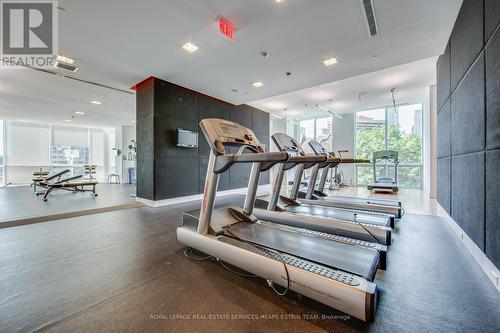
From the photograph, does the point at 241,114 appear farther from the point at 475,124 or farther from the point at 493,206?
the point at 493,206

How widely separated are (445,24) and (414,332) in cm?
414

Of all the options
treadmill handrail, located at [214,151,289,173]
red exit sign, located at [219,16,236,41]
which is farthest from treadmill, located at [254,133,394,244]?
red exit sign, located at [219,16,236,41]

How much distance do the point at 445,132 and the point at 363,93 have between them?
3.83 metres

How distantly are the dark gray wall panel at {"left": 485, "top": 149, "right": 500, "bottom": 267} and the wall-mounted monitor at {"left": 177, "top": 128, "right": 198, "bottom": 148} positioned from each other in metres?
5.37

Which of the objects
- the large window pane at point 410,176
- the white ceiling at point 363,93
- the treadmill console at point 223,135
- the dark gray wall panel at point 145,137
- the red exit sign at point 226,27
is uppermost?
the white ceiling at point 363,93

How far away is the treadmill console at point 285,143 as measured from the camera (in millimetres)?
3029

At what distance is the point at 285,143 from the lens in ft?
10.4

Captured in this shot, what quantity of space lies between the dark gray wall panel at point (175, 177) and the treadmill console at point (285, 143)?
3320 millimetres

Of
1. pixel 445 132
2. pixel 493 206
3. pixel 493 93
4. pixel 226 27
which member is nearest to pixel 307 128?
pixel 445 132

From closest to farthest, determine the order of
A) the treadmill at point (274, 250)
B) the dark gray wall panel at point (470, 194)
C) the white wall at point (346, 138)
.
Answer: the treadmill at point (274, 250) → the dark gray wall panel at point (470, 194) → the white wall at point (346, 138)

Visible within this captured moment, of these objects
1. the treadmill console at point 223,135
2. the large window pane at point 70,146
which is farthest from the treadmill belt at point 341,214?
the large window pane at point 70,146

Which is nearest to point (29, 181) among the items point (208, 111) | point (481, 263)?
point (208, 111)

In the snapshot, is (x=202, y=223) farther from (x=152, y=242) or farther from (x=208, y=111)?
(x=208, y=111)

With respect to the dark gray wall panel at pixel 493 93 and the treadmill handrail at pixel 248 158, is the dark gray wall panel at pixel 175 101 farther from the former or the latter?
the dark gray wall panel at pixel 493 93
